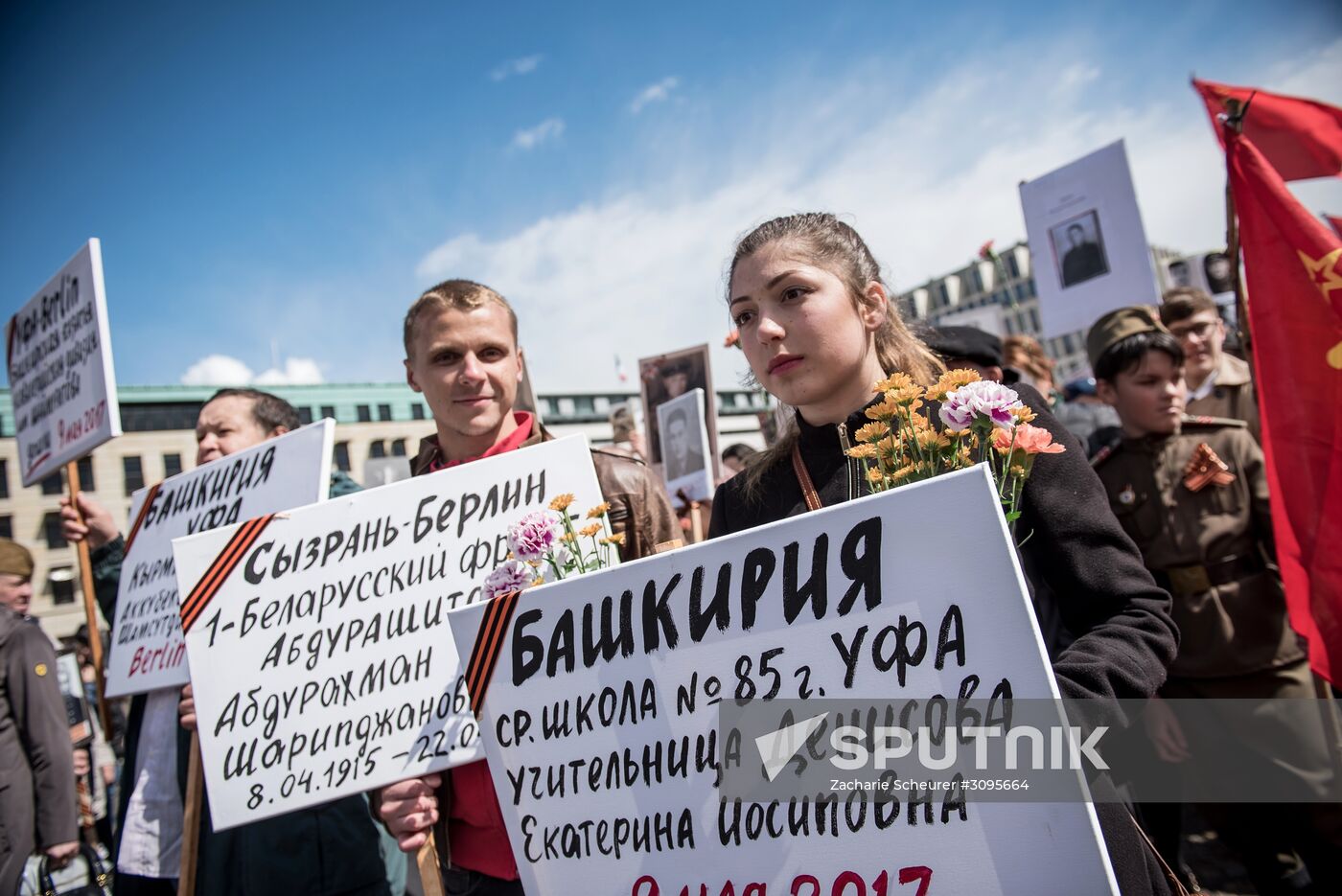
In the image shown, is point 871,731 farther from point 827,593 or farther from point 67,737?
point 67,737

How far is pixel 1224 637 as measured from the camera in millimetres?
2877

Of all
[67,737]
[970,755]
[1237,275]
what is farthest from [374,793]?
[1237,275]

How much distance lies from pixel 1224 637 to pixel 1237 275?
143cm

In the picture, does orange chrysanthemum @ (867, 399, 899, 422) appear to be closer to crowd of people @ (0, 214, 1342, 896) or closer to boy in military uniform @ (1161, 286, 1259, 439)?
crowd of people @ (0, 214, 1342, 896)

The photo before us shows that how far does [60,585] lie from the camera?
4416 cm

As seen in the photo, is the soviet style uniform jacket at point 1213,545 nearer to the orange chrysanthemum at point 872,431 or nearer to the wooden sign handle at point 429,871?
the orange chrysanthemum at point 872,431

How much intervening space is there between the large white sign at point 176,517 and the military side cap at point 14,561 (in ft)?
8.74

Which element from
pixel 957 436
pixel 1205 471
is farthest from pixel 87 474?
pixel 957 436

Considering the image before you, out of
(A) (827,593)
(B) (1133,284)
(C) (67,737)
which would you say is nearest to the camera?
(A) (827,593)

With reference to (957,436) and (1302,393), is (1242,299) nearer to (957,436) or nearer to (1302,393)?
(1302,393)

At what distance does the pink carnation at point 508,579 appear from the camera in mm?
1686

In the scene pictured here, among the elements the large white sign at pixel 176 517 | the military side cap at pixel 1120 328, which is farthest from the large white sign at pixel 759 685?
the military side cap at pixel 1120 328

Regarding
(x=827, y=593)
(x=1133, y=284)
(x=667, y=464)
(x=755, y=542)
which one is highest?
(x=1133, y=284)

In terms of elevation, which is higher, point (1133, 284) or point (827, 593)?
point (1133, 284)
